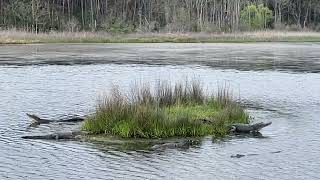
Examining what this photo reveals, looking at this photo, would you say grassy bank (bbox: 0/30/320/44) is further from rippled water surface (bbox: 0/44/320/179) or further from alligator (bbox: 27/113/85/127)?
Answer: alligator (bbox: 27/113/85/127)

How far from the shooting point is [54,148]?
1585cm

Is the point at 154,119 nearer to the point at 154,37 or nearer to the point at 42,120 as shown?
the point at 42,120

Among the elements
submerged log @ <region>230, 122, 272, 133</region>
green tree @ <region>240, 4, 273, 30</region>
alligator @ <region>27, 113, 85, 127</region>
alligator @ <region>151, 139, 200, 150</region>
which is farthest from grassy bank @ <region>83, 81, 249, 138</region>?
green tree @ <region>240, 4, 273, 30</region>

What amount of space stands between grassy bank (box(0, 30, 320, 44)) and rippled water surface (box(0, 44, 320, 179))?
29607 millimetres

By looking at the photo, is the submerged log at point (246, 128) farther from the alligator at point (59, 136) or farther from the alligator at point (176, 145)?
the alligator at point (59, 136)

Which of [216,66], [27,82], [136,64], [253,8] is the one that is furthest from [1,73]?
[253,8]

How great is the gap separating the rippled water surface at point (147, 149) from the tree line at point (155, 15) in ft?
151

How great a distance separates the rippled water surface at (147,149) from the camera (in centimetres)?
1380

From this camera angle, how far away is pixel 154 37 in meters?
80.1

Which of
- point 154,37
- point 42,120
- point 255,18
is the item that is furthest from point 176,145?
point 255,18

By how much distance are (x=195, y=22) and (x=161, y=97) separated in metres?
76.2

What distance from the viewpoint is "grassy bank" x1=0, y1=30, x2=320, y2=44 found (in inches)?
2857

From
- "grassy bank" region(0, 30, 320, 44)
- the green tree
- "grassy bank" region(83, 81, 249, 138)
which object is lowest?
"grassy bank" region(0, 30, 320, 44)

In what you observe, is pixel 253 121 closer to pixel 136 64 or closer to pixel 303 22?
pixel 136 64
